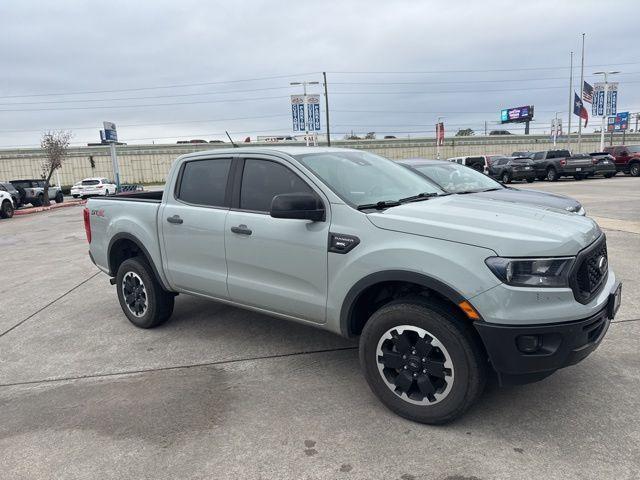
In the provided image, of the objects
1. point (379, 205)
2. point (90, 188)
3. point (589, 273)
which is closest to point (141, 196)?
point (379, 205)

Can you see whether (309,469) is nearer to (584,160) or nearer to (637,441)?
→ (637,441)

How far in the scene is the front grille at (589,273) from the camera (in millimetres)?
2809

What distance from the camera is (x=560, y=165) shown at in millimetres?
25875

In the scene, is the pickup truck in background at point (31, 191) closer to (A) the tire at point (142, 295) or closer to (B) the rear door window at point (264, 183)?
(A) the tire at point (142, 295)

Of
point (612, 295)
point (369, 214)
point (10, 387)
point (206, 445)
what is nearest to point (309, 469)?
point (206, 445)

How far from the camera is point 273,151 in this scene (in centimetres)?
402

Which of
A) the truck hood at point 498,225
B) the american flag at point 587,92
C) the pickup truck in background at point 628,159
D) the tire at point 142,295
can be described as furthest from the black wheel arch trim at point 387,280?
the american flag at point 587,92

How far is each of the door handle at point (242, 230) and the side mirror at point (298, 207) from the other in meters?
0.58

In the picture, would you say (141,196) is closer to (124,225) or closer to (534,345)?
(124,225)

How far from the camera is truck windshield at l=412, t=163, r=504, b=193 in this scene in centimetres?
789

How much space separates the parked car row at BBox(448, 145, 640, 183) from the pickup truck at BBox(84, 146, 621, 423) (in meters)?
21.9

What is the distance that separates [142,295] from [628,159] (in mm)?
29933

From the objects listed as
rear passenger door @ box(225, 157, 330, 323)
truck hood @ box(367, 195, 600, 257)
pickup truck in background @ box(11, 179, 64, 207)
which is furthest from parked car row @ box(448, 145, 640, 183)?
pickup truck in background @ box(11, 179, 64, 207)

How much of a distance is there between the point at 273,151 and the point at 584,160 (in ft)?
84.8
